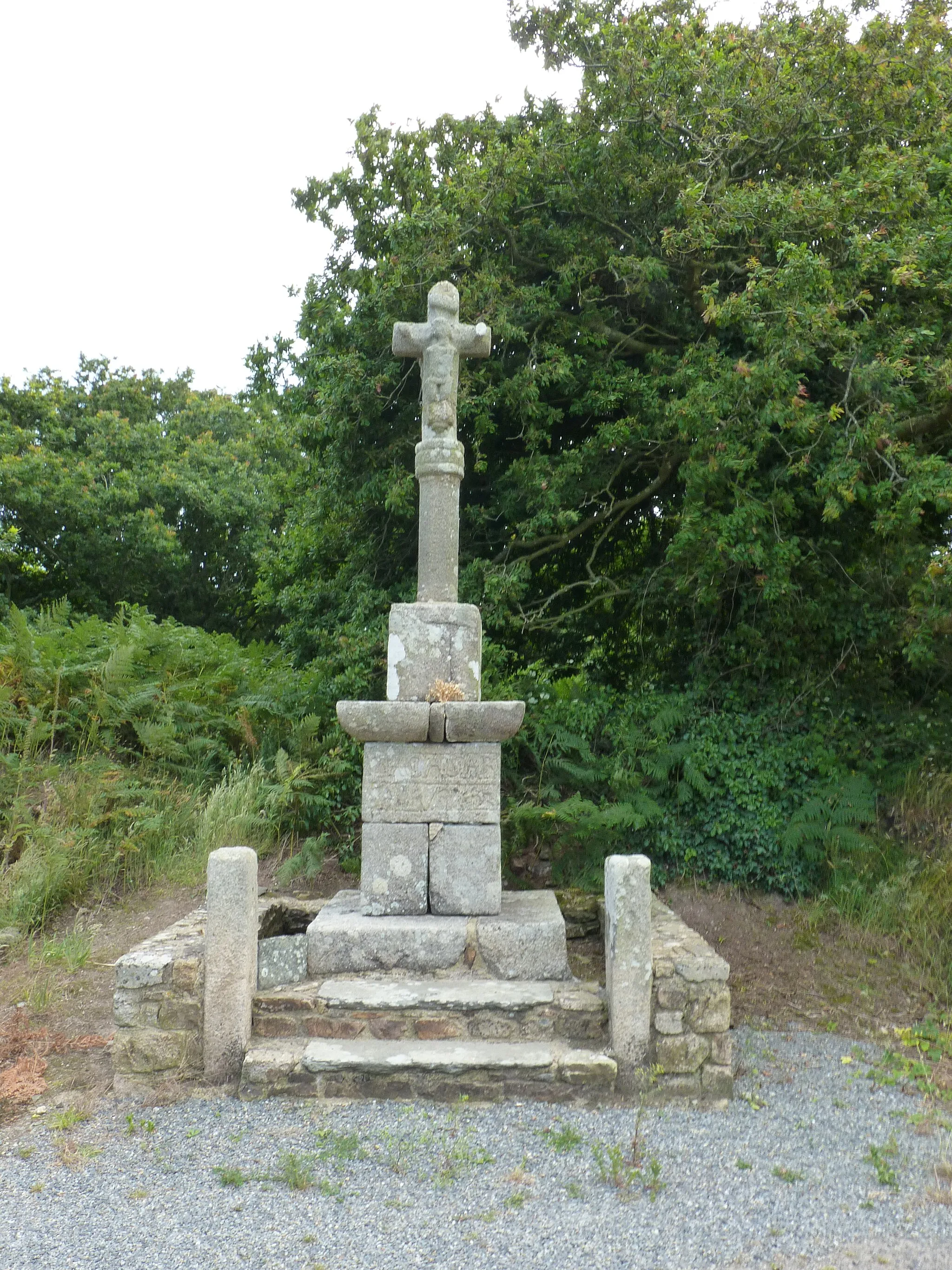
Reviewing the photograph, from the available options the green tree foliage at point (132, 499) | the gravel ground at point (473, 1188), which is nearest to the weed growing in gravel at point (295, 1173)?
the gravel ground at point (473, 1188)

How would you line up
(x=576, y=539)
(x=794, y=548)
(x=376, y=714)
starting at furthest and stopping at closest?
(x=576, y=539), (x=794, y=548), (x=376, y=714)

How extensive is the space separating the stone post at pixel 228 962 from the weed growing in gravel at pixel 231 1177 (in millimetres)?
899

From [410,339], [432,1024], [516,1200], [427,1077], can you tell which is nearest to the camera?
[516,1200]

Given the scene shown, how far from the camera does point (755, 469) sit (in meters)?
7.90

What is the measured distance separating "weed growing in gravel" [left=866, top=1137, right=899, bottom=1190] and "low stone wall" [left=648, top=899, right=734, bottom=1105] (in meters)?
0.77

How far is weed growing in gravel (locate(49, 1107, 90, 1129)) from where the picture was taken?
436cm

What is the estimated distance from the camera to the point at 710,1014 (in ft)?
15.8

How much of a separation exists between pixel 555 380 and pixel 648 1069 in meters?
6.01

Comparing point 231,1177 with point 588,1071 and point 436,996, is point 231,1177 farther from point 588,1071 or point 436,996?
point 588,1071

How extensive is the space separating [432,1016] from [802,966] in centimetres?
328

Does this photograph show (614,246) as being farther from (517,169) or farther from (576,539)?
(576,539)

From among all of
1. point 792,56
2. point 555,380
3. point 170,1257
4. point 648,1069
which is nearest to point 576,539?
point 555,380

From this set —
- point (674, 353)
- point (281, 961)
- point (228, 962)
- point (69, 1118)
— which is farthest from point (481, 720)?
point (674, 353)

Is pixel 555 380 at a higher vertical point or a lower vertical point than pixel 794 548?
higher
